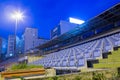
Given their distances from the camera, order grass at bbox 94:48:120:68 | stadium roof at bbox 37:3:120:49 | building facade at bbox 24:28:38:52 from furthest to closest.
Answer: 1. building facade at bbox 24:28:38:52
2. stadium roof at bbox 37:3:120:49
3. grass at bbox 94:48:120:68

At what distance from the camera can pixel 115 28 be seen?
35.1m

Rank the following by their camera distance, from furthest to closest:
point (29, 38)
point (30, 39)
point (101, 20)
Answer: point (30, 39) → point (29, 38) → point (101, 20)

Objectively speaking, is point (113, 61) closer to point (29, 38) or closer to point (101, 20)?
point (101, 20)

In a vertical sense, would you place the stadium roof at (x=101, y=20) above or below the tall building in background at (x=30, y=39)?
below

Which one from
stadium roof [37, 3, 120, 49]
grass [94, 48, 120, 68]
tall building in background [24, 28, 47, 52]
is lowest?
grass [94, 48, 120, 68]

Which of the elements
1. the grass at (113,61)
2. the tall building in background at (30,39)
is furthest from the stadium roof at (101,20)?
the tall building in background at (30,39)

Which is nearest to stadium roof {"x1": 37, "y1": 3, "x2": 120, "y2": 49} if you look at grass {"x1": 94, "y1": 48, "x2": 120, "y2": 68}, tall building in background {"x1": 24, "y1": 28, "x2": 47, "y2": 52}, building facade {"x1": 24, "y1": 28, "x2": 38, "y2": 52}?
grass {"x1": 94, "y1": 48, "x2": 120, "y2": 68}

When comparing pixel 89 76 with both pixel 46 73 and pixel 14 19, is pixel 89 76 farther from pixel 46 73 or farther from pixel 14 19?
pixel 14 19

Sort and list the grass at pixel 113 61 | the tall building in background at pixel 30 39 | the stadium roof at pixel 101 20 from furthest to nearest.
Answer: the tall building in background at pixel 30 39 < the stadium roof at pixel 101 20 < the grass at pixel 113 61

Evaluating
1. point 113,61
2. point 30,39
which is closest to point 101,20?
point 113,61

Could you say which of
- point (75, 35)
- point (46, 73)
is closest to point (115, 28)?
point (75, 35)

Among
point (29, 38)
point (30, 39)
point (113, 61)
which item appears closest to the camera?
point (113, 61)

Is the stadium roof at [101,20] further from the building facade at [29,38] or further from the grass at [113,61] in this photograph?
the building facade at [29,38]

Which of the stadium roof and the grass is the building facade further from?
the grass
